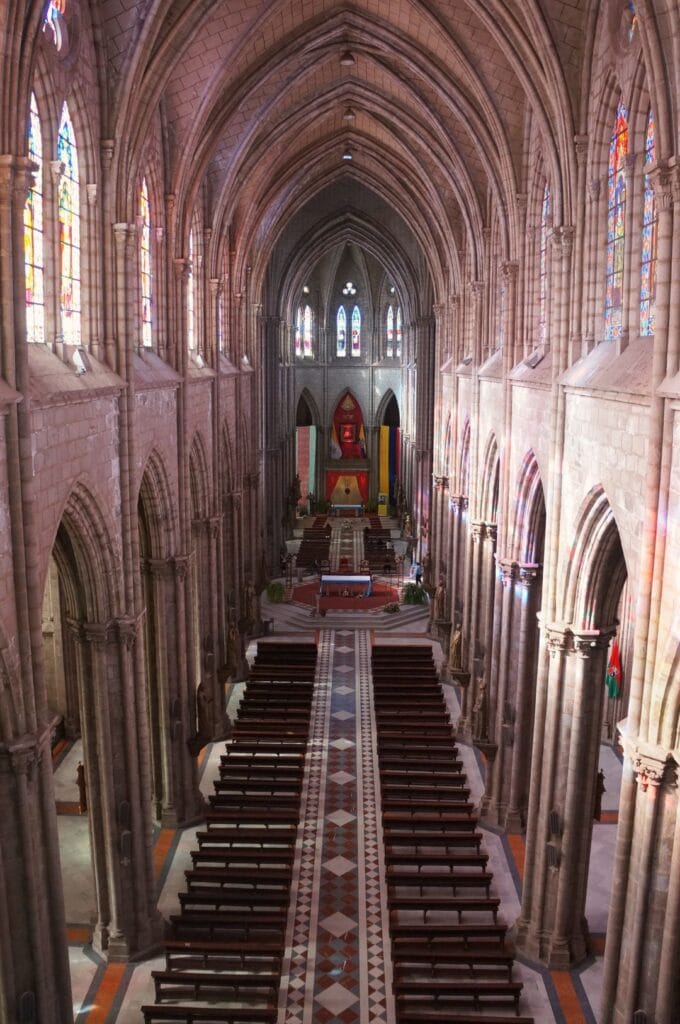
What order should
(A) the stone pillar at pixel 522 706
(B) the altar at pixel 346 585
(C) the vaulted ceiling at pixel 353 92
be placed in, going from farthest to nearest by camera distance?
(B) the altar at pixel 346 585, (A) the stone pillar at pixel 522 706, (C) the vaulted ceiling at pixel 353 92

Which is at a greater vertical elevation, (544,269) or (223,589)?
(544,269)

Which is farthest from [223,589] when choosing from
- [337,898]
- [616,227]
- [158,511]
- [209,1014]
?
[616,227]

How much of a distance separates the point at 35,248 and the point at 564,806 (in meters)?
12.0

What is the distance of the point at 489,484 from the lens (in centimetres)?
2384

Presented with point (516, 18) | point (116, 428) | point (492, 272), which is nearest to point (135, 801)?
point (116, 428)

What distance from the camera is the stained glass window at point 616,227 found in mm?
13734

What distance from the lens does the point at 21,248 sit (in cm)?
1050

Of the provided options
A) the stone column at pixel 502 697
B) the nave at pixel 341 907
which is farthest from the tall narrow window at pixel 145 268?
the nave at pixel 341 907

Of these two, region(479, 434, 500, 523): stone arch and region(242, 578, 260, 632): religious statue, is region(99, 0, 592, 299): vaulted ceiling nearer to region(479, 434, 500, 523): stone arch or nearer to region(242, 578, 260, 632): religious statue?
region(479, 434, 500, 523): stone arch

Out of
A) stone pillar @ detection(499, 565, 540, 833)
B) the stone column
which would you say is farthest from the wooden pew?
the stone column

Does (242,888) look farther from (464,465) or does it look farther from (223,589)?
(464,465)

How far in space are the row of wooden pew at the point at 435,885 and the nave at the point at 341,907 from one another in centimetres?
42

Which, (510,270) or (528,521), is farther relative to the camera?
(510,270)

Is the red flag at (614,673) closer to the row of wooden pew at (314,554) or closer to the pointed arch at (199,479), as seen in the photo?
the pointed arch at (199,479)
